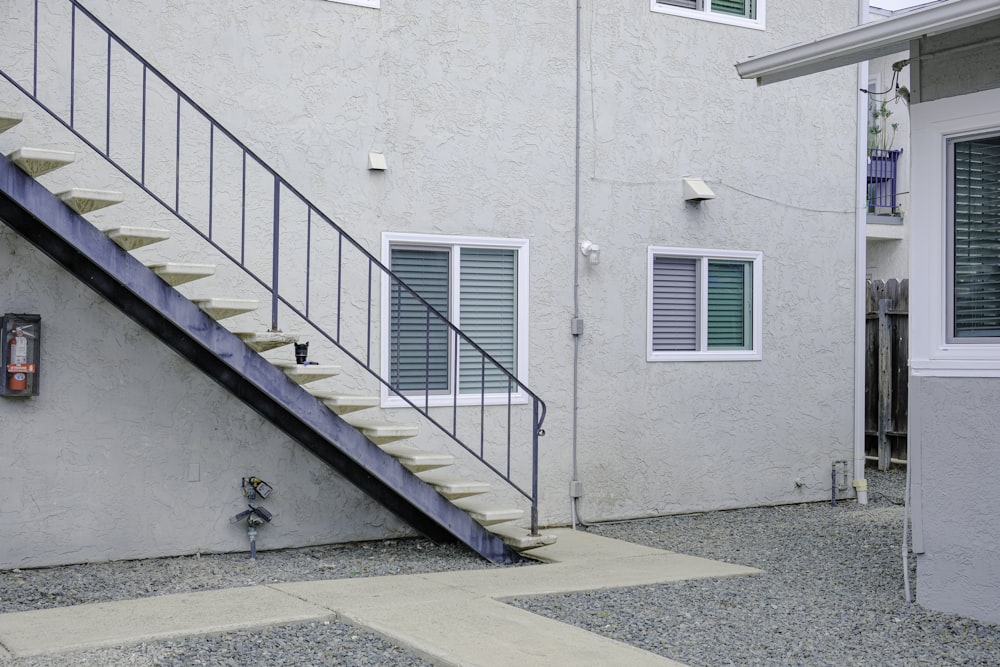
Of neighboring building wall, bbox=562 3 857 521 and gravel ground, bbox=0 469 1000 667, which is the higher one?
neighboring building wall, bbox=562 3 857 521

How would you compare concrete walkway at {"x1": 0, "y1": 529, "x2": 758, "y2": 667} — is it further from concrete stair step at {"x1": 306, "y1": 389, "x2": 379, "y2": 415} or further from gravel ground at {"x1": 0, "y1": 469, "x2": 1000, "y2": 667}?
concrete stair step at {"x1": 306, "y1": 389, "x2": 379, "y2": 415}

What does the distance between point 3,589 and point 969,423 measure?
596 cm

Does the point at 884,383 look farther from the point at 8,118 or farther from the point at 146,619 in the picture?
the point at 8,118

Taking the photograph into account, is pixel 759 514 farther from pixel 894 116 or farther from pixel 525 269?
pixel 894 116

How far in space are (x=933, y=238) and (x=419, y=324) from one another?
13.0ft

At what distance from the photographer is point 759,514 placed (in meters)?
10.6

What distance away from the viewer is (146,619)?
6.13m

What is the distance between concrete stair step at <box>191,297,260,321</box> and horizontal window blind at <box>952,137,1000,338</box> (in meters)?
4.38

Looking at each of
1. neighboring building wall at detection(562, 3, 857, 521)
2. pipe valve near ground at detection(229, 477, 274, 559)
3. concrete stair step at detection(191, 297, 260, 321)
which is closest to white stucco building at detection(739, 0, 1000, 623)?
neighboring building wall at detection(562, 3, 857, 521)

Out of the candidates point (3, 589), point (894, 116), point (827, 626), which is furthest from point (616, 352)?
point (894, 116)

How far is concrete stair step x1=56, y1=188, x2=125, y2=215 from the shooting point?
6566 millimetres

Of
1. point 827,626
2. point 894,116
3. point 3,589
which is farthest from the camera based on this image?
point 894,116

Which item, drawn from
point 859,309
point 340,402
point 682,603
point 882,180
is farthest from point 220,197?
point 882,180

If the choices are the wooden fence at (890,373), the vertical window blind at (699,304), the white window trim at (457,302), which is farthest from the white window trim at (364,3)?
the wooden fence at (890,373)
